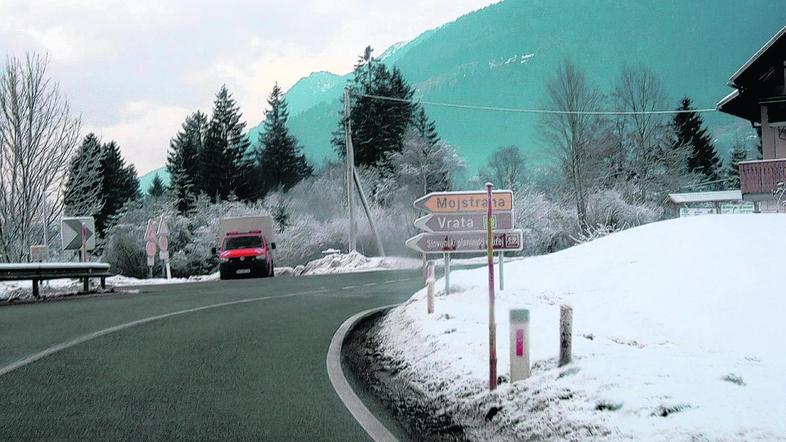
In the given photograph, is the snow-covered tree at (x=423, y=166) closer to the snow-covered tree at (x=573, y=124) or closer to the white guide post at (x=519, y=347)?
the snow-covered tree at (x=573, y=124)

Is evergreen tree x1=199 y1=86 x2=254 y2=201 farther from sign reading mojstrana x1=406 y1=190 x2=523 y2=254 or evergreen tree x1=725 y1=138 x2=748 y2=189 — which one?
sign reading mojstrana x1=406 y1=190 x2=523 y2=254

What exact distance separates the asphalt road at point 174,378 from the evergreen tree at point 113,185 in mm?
61551

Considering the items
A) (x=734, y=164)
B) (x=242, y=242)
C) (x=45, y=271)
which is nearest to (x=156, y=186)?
(x=242, y=242)

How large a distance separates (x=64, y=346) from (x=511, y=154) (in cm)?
10447

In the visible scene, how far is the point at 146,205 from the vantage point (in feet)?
209

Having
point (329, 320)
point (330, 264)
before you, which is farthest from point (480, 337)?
point (330, 264)

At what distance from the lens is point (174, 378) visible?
698 centimetres

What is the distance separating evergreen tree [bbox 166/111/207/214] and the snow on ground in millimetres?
53489

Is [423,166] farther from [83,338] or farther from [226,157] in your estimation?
[83,338]

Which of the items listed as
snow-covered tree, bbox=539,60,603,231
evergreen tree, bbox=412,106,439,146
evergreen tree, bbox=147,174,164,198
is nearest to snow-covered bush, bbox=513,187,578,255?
snow-covered tree, bbox=539,60,603,231

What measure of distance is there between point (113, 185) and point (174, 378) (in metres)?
71.7

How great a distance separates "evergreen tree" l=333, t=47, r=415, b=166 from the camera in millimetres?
68000

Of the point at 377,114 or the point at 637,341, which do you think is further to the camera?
the point at 377,114

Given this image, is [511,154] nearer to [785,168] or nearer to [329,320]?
[785,168]
